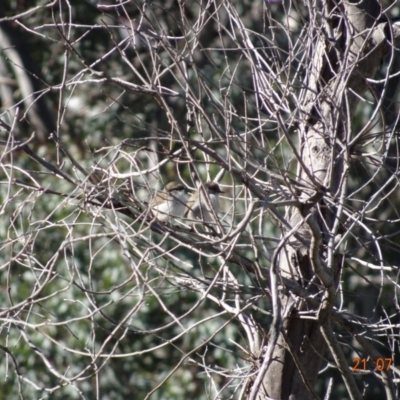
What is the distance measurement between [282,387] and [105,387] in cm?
556

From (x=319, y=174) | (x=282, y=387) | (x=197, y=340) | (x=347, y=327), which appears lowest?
(x=197, y=340)

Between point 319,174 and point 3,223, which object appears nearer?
point 319,174

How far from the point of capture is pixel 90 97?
35.9 ft

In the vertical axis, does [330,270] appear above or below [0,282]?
above

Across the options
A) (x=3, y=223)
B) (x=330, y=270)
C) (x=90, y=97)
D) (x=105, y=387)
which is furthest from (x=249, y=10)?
(x=330, y=270)

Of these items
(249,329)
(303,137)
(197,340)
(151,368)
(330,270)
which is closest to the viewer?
(330,270)

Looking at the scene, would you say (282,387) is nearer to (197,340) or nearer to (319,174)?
(319,174)

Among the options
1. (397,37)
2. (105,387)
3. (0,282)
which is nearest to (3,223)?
(0,282)

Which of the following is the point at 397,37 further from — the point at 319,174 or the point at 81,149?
the point at 81,149

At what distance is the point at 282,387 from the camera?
169 inches

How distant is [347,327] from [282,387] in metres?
0.47

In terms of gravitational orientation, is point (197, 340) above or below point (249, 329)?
below

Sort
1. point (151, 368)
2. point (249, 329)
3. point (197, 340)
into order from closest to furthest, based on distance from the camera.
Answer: point (249, 329) < point (197, 340) < point (151, 368)

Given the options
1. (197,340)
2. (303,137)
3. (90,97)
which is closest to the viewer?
(303,137)
